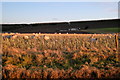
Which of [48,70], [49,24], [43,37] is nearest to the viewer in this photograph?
[48,70]

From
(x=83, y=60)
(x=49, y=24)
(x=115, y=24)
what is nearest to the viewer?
(x=83, y=60)

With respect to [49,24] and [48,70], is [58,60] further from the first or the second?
[49,24]

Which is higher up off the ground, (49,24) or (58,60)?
(49,24)

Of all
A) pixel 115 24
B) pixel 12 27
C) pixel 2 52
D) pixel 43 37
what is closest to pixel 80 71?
pixel 115 24

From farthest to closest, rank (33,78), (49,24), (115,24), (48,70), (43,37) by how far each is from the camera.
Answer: (43,37) → (49,24) → (115,24) → (48,70) → (33,78)

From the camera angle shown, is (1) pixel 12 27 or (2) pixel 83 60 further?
(1) pixel 12 27

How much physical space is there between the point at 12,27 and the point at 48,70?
3080 millimetres

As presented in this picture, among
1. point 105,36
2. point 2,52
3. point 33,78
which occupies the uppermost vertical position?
point 105,36

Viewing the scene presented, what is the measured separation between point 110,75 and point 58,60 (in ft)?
5.40

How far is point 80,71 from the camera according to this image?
160 inches

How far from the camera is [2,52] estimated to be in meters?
6.09

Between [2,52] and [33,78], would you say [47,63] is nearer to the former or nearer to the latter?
[33,78]

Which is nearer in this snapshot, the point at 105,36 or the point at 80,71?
the point at 80,71

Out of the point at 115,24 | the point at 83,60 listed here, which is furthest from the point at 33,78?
the point at 115,24
